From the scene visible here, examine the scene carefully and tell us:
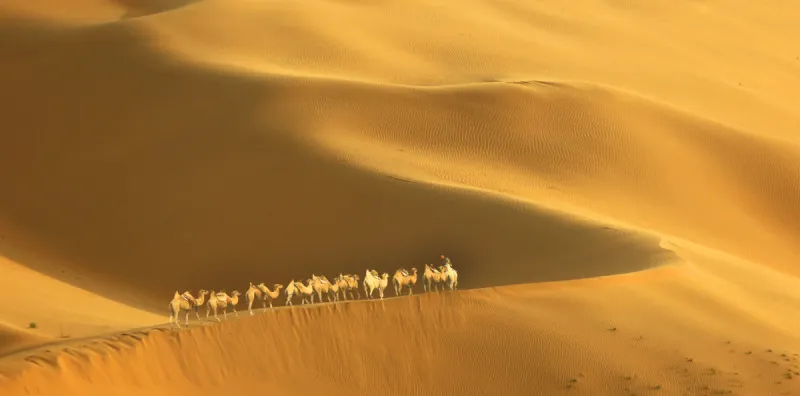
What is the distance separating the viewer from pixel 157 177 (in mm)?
33000

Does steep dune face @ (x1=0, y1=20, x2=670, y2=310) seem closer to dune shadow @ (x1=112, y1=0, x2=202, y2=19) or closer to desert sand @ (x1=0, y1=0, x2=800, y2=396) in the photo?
desert sand @ (x1=0, y1=0, x2=800, y2=396)

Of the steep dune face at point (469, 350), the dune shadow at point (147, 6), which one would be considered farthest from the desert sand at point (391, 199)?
the dune shadow at point (147, 6)

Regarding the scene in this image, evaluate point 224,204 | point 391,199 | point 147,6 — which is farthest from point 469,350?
point 147,6

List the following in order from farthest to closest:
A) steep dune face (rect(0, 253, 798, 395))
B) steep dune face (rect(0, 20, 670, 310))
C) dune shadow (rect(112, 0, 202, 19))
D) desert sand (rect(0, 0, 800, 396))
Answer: dune shadow (rect(112, 0, 202, 19)), steep dune face (rect(0, 20, 670, 310)), desert sand (rect(0, 0, 800, 396)), steep dune face (rect(0, 253, 798, 395))

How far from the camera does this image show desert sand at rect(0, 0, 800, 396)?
2034cm

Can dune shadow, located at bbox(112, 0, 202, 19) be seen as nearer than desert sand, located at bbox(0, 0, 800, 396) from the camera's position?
No

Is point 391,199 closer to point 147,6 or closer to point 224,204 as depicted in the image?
point 224,204

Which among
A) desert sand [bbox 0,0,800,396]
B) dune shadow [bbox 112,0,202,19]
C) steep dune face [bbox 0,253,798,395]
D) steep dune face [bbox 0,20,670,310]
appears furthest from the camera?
dune shadow [bbox 112,0,202,19]

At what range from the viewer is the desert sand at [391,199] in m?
20.3

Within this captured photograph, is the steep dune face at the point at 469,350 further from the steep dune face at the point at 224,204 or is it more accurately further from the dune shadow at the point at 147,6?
the dune shadow at the point at 147,6

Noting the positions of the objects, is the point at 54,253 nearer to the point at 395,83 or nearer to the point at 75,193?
the point at 75,193

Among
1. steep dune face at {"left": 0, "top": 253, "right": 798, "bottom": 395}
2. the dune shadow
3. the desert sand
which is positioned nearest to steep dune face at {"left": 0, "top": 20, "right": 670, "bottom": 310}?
the desert sand

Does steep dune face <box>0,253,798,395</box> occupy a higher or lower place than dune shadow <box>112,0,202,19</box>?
lower

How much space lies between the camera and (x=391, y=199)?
30062 mm
